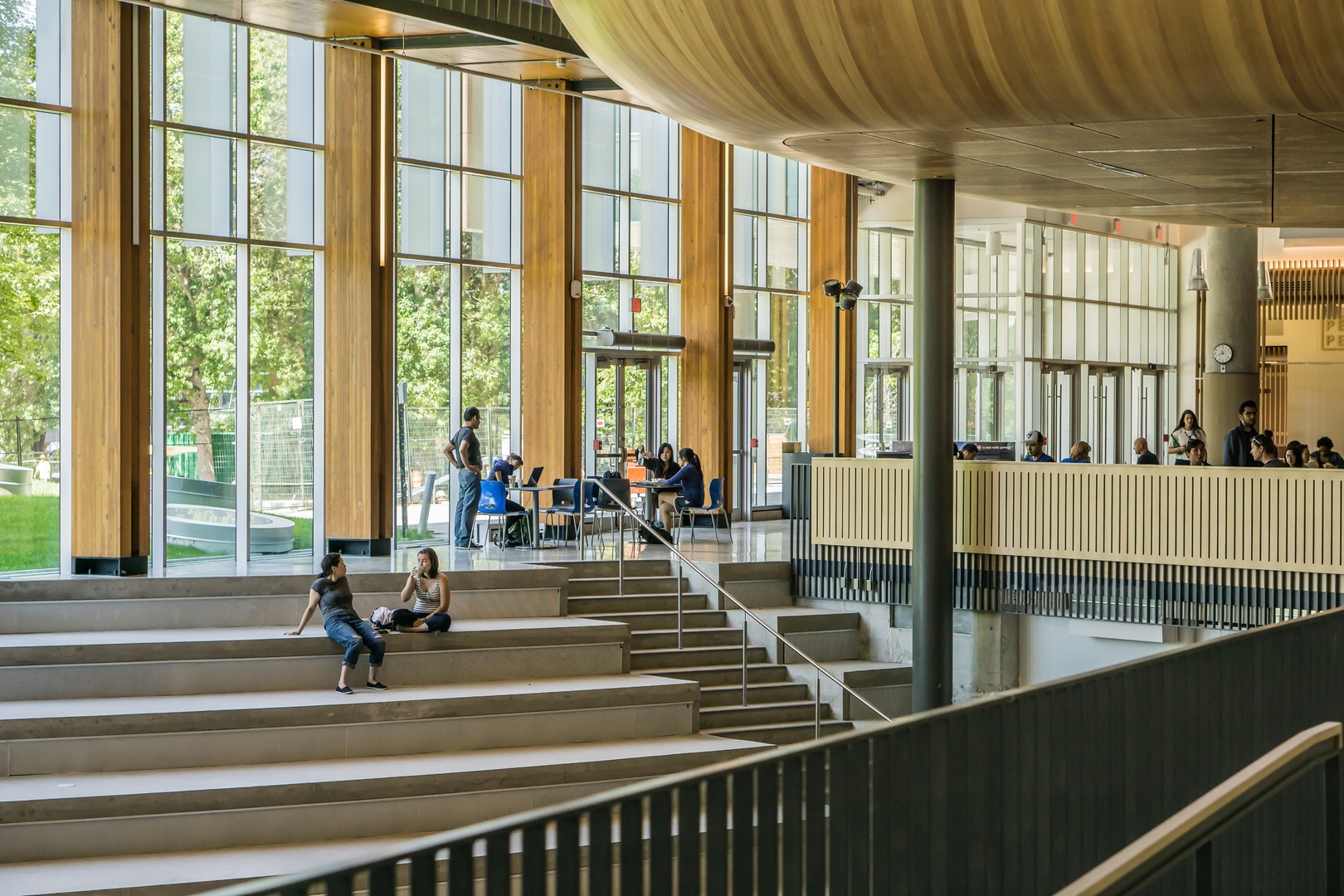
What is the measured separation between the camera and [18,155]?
13094 millimetres

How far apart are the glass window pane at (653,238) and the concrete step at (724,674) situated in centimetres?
859

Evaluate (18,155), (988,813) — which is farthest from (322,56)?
(988,813)

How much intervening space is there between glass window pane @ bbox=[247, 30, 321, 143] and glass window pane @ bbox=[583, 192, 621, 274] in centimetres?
469

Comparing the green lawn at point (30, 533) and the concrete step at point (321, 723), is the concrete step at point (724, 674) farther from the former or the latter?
the green lawn at point (30, 533)

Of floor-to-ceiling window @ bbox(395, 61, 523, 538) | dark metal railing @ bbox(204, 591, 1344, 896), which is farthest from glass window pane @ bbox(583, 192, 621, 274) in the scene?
dark metal railing @ bbox(204, 591, 1344, 896)

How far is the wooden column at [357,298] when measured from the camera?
606 inches

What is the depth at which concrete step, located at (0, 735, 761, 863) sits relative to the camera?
28.1ft

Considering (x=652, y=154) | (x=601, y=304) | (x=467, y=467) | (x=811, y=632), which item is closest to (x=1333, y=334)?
(x=652, y=154)

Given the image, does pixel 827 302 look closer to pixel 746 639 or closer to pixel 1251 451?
pixel 1251 451

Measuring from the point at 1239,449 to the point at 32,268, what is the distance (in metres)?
11.4

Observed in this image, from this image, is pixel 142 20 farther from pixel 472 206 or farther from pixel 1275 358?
pixel 1275 358

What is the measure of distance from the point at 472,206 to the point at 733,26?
10.1 metres

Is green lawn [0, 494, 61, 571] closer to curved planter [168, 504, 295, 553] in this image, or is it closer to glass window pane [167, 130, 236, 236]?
curved planter [168, 504, 295, 553]

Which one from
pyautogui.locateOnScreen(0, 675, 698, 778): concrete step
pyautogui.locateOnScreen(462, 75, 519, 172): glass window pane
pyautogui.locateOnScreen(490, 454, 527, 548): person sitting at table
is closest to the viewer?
pyautogui.locateOnScreen(0, 675, 698, 778): concrete step
